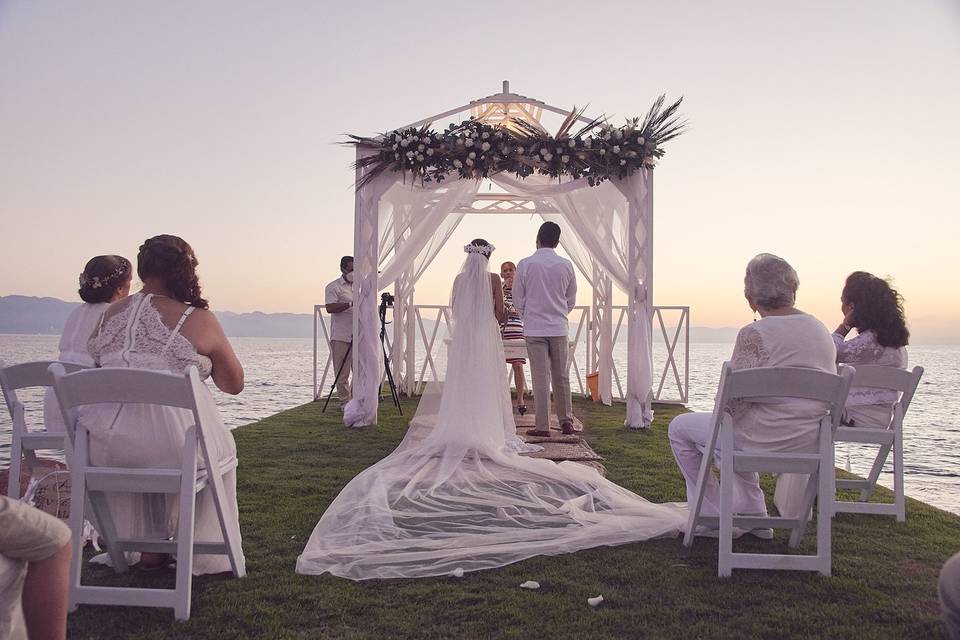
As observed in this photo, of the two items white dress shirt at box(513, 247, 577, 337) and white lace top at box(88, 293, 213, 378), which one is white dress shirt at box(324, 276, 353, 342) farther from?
white lace top at box(88, 293, 213, 378)

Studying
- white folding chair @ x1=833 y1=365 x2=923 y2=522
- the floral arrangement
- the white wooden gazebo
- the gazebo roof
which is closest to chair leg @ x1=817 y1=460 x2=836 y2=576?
white folding chair @ x1=833 y1=365 x2=923 y2=522

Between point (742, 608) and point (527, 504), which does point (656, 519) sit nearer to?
point (527, 504)

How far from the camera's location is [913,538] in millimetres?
3326

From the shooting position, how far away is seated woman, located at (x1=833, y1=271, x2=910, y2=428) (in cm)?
386

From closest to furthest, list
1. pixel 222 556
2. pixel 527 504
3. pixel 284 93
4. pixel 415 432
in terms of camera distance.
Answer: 1. pixel 222 556
2. pixel 527 504
3. pixel 415 432
4. pixel 284 93

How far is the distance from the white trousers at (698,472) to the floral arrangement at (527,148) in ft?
12.9

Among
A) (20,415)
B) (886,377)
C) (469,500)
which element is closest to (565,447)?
(469,500)

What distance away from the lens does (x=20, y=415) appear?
2980 millimetres

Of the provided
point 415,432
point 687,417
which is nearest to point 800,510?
point 687,417

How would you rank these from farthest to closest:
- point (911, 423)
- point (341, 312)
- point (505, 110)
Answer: point (911, 423), point (341, 312), point (505, 110)

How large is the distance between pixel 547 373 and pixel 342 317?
299 cm

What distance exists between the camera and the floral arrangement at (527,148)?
6688mm

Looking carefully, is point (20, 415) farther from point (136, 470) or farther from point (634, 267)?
point (634, 267)

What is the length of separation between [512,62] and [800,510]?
7093 mm
